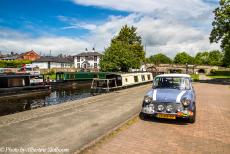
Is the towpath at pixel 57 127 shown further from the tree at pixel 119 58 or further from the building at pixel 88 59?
the building at pixel 88 59

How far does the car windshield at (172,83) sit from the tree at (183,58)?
139 metres

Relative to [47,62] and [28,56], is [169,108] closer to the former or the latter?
[47,62]

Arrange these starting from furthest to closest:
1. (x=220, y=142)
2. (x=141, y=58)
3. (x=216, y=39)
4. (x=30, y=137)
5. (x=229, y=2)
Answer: (x=141, y=58) < (x=216, y=39) < (x=229, y=2) < (x=30, y=137) < (x=220, y=142)

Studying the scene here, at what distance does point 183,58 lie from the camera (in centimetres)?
14625

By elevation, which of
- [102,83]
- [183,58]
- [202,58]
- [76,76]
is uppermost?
[202,58]

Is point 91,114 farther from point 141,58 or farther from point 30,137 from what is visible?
point 141,58

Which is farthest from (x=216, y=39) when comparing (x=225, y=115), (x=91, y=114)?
(x=91, y=114)

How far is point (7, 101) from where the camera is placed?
26812 millimetres

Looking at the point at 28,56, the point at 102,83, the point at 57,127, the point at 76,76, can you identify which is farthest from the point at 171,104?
the point at 28,56

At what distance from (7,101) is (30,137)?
20959 mm

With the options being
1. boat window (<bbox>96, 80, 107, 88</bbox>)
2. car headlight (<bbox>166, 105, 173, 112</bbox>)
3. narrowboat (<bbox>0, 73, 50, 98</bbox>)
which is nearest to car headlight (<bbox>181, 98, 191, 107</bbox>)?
car headlight (<bbox>166, 105, 173, 112</bbox>)

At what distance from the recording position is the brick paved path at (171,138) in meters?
7.02

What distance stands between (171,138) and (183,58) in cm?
14520

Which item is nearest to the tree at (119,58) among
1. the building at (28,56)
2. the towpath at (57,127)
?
the towpath at (57,127)
